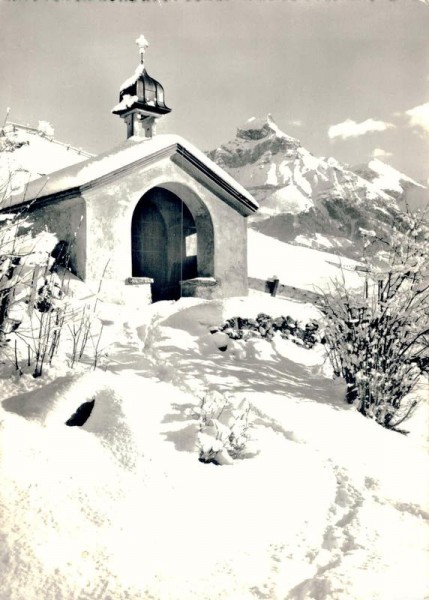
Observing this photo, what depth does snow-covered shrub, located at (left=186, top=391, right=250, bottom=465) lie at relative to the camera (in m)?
3.60

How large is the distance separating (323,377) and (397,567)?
135 inches

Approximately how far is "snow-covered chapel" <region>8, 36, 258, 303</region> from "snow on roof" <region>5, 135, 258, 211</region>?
0.06 feet

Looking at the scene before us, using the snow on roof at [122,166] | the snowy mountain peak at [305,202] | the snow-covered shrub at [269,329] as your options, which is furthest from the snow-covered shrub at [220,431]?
the snowy mountain peak at [305,202]

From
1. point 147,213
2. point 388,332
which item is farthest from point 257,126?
point 147,213

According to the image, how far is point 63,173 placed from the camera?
364 inches

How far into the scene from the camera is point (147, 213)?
10969 millimetres

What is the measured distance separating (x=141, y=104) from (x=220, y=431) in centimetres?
854

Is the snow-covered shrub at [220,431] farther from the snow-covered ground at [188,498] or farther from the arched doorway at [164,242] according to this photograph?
the arched doorway at [164,242]

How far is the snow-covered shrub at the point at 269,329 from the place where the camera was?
659cm

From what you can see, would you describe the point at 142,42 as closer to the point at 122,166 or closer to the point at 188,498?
the point at 122,166

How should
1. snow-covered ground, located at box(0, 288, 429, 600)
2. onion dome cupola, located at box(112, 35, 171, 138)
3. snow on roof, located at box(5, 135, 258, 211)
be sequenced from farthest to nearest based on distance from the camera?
1. onion dome cupola, located at box(112, 35, 171, 138)
2. snow on roof, located at box(5, 135, 258, 211)
3. snow-covered ground, located at box(0, 288, 429, 600)

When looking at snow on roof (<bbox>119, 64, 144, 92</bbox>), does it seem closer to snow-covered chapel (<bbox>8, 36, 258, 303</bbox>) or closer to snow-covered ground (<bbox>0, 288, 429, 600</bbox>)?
snow-covered chapel (<bbox>8, 36, 258, 303</bbox>)

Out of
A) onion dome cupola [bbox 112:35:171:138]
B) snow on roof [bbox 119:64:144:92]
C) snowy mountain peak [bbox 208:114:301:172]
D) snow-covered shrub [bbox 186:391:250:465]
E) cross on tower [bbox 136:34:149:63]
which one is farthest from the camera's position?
onion dome cupola [bbox 112:35:171:138]

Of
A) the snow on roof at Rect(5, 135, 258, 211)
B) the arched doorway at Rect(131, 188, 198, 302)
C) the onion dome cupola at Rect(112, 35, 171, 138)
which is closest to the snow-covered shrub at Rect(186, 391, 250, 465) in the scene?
the snow on roof at Rect(5, 135, 258, 211)
